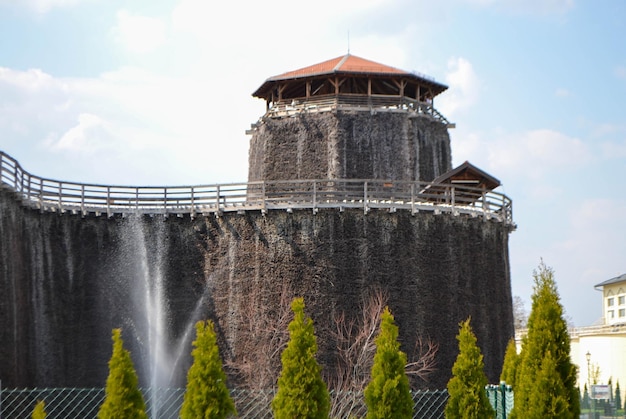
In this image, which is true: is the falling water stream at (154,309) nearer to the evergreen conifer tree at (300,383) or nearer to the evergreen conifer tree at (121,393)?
the evergreen conifer tree at (300,383)

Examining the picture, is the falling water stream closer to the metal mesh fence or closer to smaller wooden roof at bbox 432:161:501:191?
the metal mesh fence

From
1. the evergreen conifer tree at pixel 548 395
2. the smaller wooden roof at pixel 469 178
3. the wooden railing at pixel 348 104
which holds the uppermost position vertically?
the wooden railing at pixel 348 104

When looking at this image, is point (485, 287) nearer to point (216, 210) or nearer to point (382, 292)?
point (382, 292)

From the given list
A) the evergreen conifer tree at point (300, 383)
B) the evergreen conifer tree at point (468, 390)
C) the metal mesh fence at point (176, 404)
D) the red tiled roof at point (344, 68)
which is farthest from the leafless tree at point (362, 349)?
the red tiled roof at point (344, 68)

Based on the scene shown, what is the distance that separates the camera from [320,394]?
2297 cm

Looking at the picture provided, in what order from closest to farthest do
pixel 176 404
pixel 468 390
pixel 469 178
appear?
1. pixel 468 390
2. pixel 176 404
3. pixel 469 178

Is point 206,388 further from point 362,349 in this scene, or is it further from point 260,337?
point 260,337

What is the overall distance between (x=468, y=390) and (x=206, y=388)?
21.9ft

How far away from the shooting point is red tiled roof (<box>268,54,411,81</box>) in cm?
4741

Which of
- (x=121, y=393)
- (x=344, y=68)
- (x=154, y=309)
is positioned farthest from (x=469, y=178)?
(x=121, y=393)

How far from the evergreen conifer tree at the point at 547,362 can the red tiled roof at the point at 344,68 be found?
26.7 metres

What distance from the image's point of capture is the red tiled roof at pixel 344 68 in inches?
1866

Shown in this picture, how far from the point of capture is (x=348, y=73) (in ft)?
155

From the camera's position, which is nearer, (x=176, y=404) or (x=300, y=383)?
(x=300, y=383)
